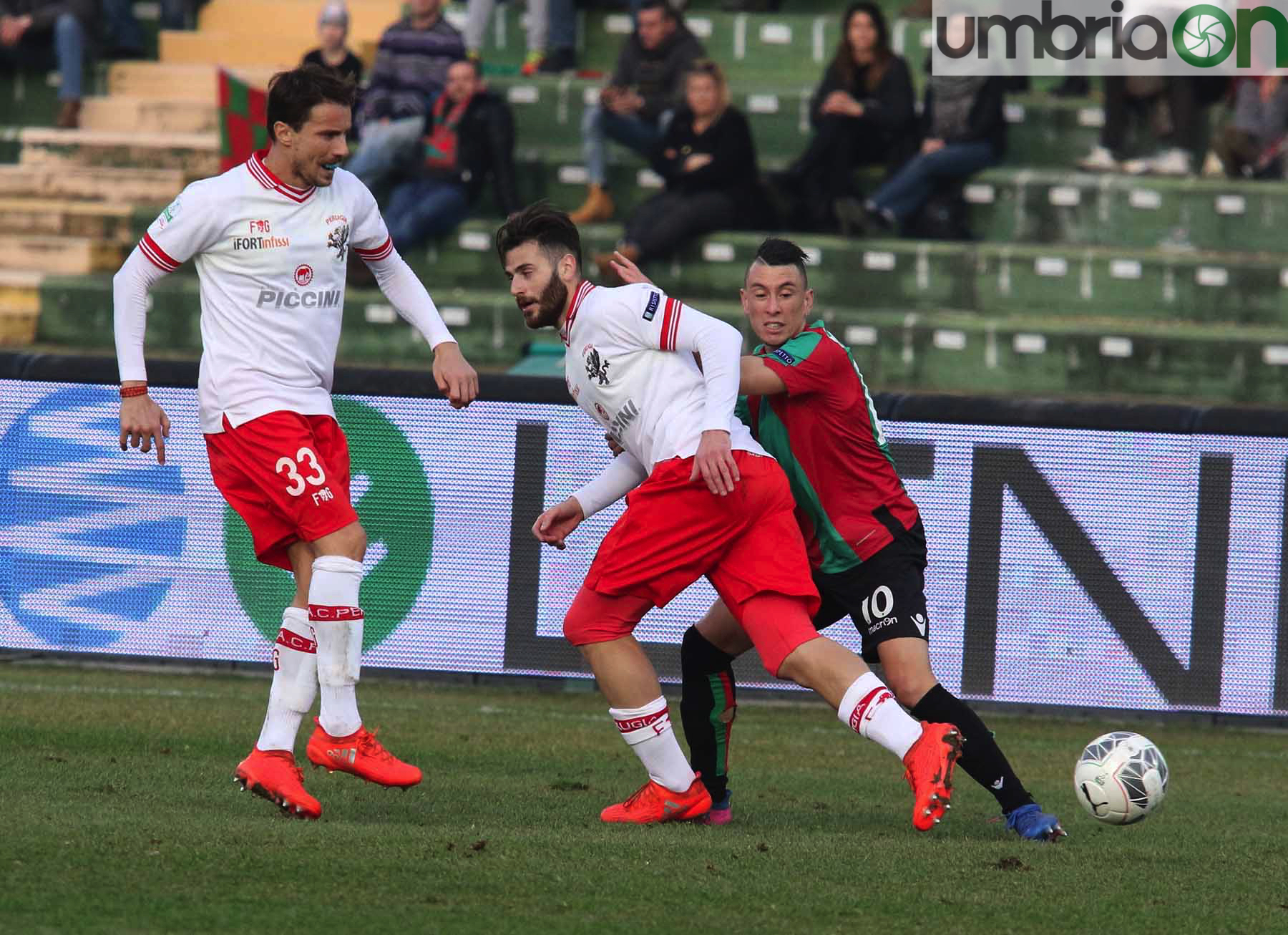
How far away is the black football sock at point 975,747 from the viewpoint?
5.91 meters

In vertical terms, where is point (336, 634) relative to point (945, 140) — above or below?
below

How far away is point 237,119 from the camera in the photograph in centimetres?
1473

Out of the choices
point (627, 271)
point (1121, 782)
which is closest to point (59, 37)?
point (627, 271)

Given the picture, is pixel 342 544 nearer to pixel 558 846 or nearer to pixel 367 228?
pixel 367 228

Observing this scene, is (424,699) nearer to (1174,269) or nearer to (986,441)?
(986,441)

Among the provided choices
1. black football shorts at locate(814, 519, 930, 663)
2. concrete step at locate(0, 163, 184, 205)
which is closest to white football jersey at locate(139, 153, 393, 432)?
black football shorts at locate(814, 519, 930, 663)

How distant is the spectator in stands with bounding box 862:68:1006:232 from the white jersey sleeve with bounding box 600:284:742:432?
8100mm

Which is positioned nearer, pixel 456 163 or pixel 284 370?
pixel 284 370

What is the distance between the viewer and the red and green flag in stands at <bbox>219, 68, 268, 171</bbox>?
1445 cm

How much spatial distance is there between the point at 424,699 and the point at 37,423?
234cm

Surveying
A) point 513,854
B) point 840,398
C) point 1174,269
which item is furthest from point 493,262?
point 513,854

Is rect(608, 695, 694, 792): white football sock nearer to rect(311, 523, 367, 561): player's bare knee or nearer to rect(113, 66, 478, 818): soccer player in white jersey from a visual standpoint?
rect(113, 66, 478, 818): soccer player in white jersey

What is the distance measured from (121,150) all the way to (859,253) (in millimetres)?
6025

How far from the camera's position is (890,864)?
17.6 feet
